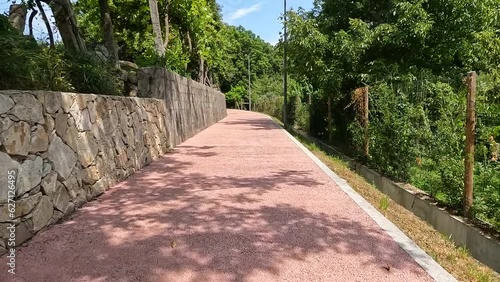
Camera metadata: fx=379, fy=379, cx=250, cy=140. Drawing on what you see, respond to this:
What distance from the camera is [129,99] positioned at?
22.4 ft

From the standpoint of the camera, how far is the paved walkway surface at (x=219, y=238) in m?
2.83

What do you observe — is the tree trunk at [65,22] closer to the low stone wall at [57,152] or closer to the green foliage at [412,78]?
the low stone wall at [57,152]

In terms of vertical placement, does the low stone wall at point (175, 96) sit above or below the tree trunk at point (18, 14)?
below

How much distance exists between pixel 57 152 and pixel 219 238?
207 cm

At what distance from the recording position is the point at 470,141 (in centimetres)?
454

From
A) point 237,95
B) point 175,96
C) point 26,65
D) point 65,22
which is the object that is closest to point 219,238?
point 26,65

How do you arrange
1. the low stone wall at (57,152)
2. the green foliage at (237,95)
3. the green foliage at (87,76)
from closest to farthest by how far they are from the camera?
the low stone wall at (57,152) < the green foliage at (87,76) < the green foliage at (237,95)

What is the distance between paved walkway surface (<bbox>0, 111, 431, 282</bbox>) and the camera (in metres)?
2.83

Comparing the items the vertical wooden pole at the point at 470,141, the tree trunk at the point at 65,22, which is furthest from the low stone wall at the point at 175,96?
the vertical wooden pole at the point at 470,141

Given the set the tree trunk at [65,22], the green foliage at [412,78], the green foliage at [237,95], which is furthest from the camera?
the green foliage at [237,95]

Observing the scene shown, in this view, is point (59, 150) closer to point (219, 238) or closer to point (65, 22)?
point (219, 238)

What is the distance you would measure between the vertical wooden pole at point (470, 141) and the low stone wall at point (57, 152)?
4.62 m

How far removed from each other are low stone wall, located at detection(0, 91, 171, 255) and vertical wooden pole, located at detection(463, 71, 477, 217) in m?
4.62

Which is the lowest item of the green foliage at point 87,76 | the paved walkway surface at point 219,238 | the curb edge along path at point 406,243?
the curb edge along path at point 406,243
